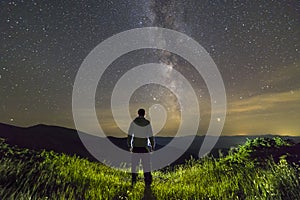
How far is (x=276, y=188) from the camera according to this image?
19.8 feet

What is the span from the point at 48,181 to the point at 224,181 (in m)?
4.68

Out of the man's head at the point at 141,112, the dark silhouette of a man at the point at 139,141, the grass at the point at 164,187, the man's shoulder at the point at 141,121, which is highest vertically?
the man's head at the point at 141,112

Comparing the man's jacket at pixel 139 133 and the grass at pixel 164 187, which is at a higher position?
the man's jacket at pixel 139 133

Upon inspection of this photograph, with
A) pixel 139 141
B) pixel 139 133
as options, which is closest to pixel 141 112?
pixel 139 133

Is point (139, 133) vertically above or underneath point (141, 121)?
underneath

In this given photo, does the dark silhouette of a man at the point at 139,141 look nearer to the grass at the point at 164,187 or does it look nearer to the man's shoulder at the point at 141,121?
the man's shoulder at the point at 141,121

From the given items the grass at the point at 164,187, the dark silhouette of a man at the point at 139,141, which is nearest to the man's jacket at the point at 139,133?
the dark silhouette of a man at the point at 139,141

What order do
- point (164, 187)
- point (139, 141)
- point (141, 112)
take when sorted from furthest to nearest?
point (141, 112) < point (139, 141) < point (164, 187)

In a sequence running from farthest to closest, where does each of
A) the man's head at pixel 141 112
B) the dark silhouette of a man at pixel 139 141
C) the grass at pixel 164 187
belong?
the man's head at pixel 141 112 → the dark silhouette of a man at pixel 139 141 → the grass at pixel 164 187

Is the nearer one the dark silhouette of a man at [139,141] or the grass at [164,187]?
the grass at [164,187]

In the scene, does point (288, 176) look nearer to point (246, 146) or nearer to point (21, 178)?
point (246, 146)

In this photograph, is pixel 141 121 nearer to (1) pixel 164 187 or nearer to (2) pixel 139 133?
(2) pixel 139 133

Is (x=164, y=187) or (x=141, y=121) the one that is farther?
(x=141, y=121)

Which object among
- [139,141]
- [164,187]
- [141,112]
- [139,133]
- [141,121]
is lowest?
[164,187]
